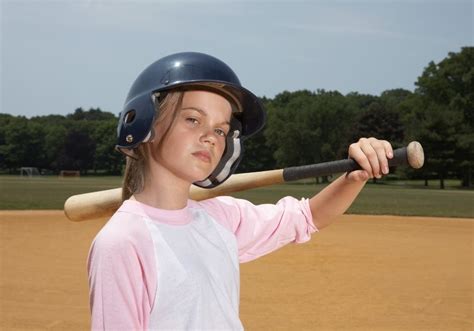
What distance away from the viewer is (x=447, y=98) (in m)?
50.4

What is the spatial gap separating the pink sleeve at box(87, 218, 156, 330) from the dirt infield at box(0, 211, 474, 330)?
386 centimetres

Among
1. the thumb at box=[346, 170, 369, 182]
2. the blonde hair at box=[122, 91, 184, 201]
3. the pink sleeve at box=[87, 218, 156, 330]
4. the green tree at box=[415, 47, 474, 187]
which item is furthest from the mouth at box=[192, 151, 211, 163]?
the green tree at box=[415, 47, 474, 187]

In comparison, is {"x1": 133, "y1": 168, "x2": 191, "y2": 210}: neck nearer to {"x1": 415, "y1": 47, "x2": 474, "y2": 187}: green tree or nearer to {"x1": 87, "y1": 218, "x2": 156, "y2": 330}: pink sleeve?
{"x1": 87, "y1": 218, "x2": 156, "y2": 330}: pink sleeve

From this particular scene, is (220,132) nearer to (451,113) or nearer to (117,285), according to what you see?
(117,285)

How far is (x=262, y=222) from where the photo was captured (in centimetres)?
207

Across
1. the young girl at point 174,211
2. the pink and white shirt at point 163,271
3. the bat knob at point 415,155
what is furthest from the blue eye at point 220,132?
the bat knob at point 415,155

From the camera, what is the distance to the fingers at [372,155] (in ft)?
5.50

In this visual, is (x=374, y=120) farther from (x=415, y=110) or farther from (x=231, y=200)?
(x=231, y=200)

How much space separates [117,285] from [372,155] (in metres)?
0.81

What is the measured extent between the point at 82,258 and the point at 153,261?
24.4 ft

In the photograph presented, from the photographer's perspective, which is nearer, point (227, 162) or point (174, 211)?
point (174, 211)

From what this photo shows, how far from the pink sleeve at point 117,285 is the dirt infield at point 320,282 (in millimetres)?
3855

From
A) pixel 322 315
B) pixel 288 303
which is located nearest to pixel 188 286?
pixel 322 315

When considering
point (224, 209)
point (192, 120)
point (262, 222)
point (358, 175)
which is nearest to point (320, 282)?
point (262, 222)
